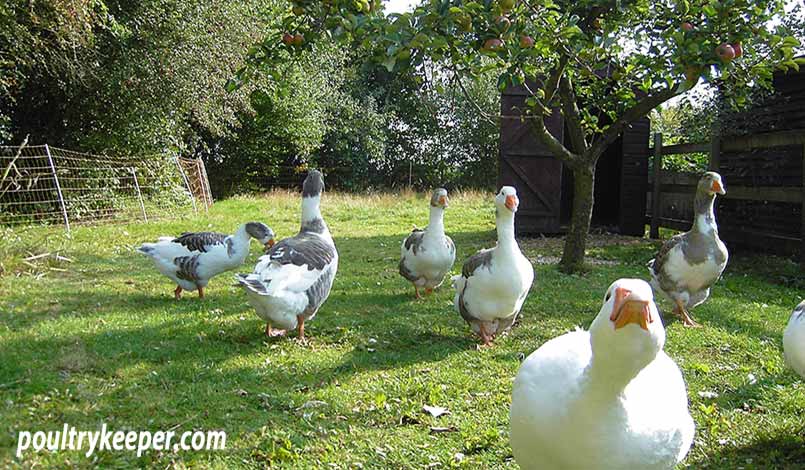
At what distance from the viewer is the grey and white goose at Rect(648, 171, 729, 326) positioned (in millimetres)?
6676

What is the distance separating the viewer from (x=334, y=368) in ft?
17.5

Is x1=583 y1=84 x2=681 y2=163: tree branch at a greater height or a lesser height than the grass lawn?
greater

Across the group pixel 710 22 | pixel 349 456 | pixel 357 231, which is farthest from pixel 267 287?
pixel 357 231

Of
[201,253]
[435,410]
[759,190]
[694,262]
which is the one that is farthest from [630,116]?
[201,253]

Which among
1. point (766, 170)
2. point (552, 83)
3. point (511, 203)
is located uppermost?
point (552, 83)

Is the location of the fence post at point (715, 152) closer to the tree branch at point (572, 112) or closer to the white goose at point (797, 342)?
the tree branch at point (572, 112)

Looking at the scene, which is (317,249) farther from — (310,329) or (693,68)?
(693,68)

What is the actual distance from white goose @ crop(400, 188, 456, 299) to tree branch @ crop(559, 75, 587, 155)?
110 inches

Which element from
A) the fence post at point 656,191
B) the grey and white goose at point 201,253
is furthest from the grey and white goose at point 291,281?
the fence post at point 656,191

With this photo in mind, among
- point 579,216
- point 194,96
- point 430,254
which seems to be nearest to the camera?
point 430,254

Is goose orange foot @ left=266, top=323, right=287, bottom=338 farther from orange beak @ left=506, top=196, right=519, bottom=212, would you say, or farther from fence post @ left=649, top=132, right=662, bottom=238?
fence post @ left=649, top=132, right=662, bottom=238

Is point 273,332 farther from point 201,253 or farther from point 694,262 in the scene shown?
point 694,262

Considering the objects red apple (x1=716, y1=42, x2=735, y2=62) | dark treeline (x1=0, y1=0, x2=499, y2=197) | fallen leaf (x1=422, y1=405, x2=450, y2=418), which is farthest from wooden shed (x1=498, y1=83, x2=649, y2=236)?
fallen leaf (x1=422, y1=405, x2=450, y2=418)

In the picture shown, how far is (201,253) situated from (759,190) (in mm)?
9121
